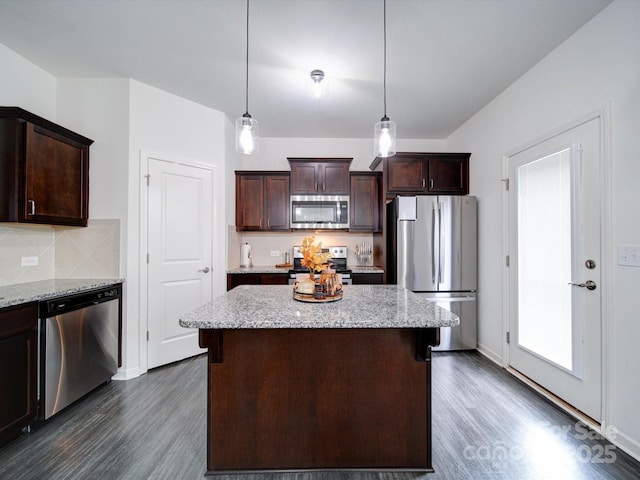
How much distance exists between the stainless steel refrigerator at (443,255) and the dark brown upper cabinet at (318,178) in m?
0.94

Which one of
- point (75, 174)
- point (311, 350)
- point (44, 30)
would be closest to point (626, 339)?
point (311, 350)

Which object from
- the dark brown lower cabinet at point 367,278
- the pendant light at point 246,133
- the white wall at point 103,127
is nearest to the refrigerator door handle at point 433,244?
the dark brown lower cabinet at point 367,278

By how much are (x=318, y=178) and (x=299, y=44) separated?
6.08 ft

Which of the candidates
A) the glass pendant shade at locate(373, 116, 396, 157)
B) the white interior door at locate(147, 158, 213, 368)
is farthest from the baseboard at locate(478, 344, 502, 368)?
the white interior door at locate(147, 158, 213, 368)

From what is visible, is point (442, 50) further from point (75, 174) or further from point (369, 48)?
point (75, 174)

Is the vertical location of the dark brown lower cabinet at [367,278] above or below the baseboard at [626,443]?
above

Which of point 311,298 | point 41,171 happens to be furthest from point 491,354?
point 41,171

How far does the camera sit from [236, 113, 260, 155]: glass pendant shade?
1873mm

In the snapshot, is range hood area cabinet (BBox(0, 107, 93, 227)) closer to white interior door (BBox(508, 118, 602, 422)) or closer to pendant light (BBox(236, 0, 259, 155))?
pendant light (BBox(236, 0, 259, 155))

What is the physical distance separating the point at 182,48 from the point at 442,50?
2147 mm

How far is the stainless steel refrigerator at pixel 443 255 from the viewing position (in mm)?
3396

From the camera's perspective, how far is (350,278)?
371cm

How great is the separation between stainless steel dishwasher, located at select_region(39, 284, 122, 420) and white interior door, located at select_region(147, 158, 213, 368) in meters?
0.36

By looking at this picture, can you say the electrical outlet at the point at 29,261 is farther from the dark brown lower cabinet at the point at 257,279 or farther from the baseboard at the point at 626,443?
the baseboard at the point at 626,443
